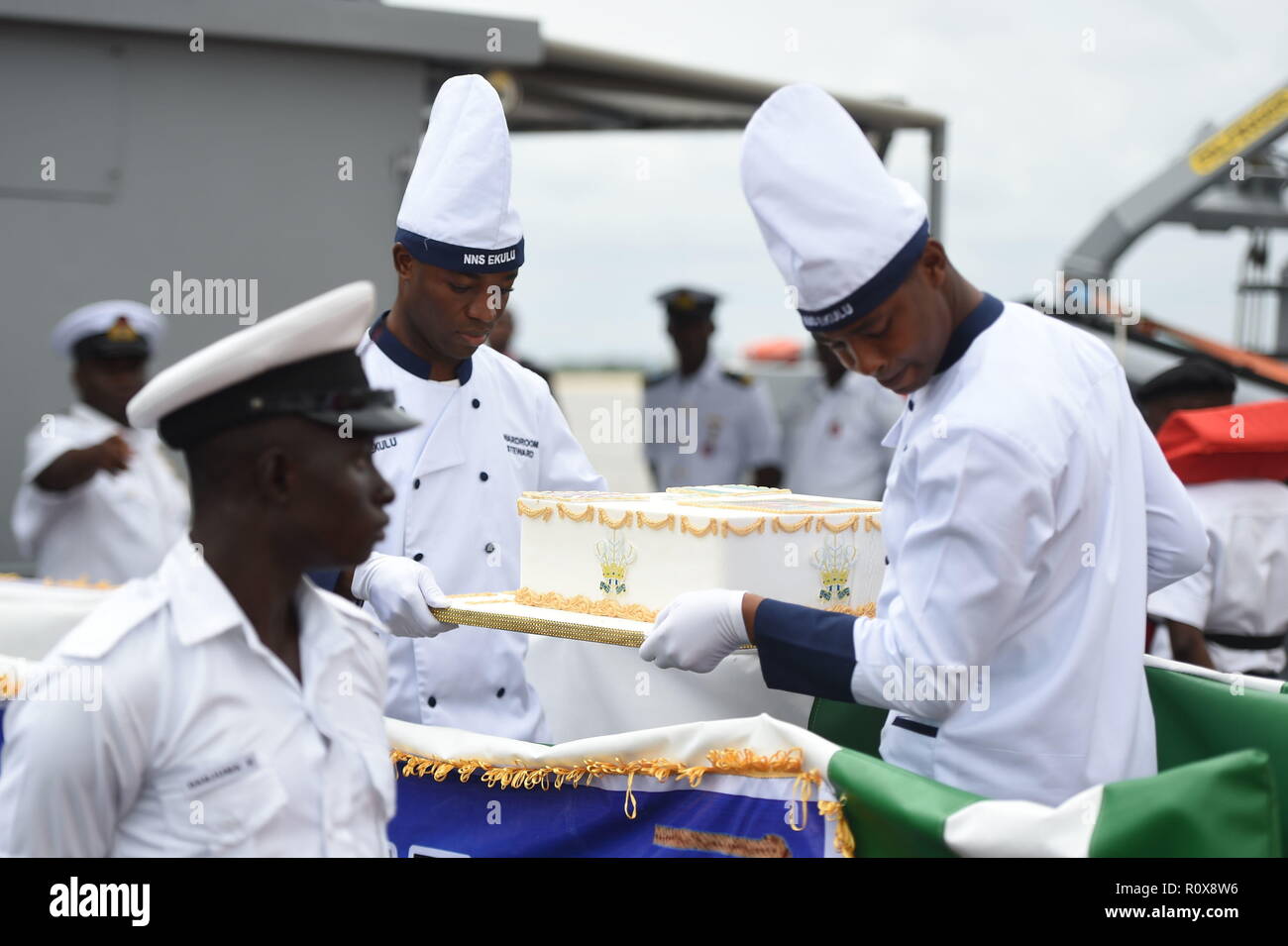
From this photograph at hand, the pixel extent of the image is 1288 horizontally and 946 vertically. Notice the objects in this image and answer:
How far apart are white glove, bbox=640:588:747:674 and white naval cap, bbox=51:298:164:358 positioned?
11.3 ft

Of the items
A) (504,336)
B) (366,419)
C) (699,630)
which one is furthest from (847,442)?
(366,419)

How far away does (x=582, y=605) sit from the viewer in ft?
10.4

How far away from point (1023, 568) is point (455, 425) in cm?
171

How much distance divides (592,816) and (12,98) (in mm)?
4452

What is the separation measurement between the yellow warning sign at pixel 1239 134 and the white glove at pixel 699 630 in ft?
23.8

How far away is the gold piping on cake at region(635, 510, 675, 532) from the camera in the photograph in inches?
121

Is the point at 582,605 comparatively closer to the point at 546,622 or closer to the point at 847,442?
the point at 546,622

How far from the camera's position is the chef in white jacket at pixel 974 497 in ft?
7.07

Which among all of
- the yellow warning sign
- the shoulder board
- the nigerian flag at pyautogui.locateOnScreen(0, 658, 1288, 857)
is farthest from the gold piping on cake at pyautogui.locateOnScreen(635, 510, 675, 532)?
the yellow warning sign

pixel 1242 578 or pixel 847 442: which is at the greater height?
pixel 847 442

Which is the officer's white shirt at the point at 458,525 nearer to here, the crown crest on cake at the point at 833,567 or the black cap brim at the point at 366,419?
the crown crest on cake at the point at 833,567

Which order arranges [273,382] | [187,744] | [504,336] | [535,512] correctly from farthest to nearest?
[504,336]
[535,512]
[273,382]
[187,744]

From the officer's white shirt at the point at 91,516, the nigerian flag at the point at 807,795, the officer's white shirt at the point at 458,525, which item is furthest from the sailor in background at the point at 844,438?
the nigerian flag at the point at 807,795

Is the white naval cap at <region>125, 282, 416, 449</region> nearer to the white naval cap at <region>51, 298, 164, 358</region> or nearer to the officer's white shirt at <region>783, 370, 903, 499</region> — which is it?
the white naval cap at <region>51, 298, 164, 358</region>
